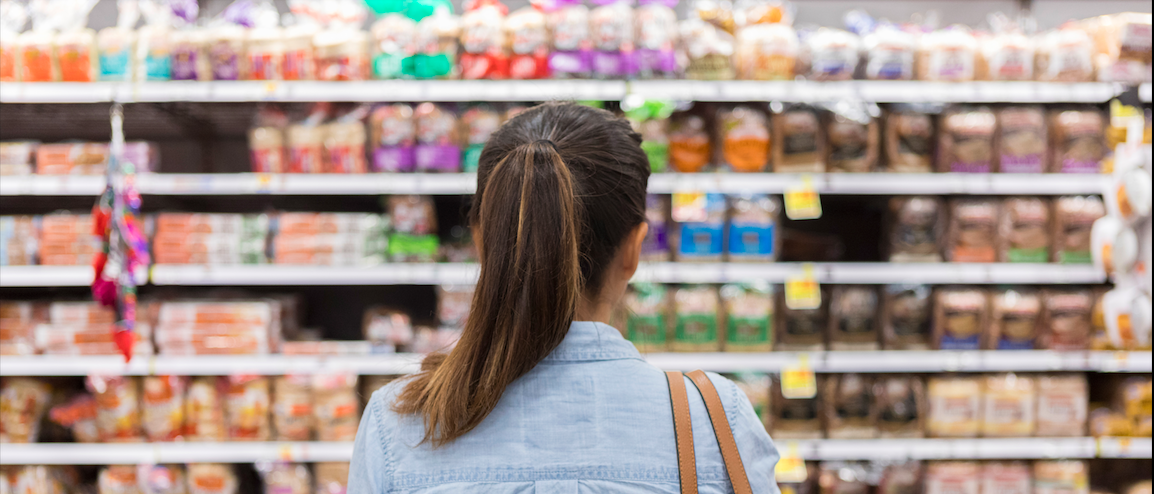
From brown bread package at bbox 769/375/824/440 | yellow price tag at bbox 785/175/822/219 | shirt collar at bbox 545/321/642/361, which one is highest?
yellow price tag at bbox 785/175/822/219

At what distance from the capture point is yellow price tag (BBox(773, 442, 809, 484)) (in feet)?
7.60

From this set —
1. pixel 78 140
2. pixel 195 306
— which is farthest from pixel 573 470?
pixel 78 140

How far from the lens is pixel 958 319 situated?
2.41 meters

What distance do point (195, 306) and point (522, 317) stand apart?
2.18 metres

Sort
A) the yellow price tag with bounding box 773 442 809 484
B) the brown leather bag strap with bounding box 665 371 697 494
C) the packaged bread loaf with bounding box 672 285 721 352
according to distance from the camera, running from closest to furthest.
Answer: the brown leather bag strap with bounding box 665 371 697 494 < the yellow price tag with bounding box 773 442 809 484 < the packaged bread loaf with bounding box 672 285 721 352

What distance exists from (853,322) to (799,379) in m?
0.31

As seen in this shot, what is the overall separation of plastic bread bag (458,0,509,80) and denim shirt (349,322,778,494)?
1779mm

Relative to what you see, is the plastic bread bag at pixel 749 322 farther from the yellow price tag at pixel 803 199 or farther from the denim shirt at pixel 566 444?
the denim shirt at pixel 566 444

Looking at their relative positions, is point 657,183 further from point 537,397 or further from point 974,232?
point 537,397

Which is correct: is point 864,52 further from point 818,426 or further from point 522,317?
point 522,317

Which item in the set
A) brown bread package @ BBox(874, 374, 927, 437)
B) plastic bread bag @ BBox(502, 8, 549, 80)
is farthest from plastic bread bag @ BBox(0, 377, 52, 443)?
brown bread package @ BBox(874, 374, 927, 437)

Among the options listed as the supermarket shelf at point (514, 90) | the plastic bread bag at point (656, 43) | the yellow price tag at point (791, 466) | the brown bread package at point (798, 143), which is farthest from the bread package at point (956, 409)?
the plastic bread bag at point (656, 43)

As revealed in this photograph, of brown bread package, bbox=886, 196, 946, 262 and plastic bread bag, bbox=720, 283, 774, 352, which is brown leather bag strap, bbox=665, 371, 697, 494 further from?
brown bread package, bbox=886, 196, 946, 262

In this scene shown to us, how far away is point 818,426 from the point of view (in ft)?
8.11
